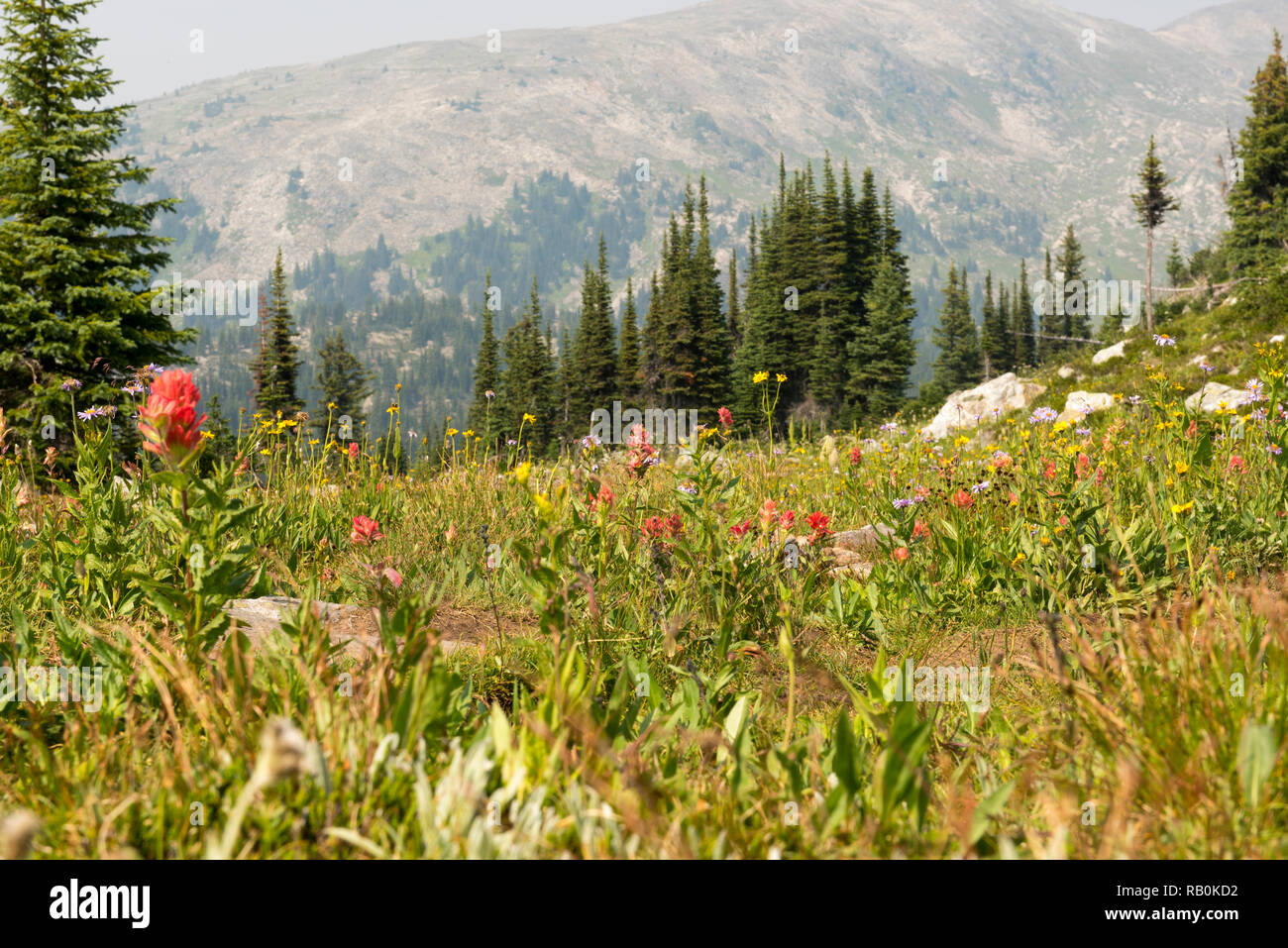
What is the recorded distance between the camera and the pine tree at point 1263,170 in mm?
45875

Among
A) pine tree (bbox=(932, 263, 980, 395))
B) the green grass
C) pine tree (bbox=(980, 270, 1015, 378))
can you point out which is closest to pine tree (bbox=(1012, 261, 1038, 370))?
pine tree (bbox=(980, 270, 1015, 378))

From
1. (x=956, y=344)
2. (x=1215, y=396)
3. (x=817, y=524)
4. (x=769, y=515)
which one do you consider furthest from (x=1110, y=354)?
(x=956, y=344)

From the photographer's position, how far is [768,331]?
68.3 meters

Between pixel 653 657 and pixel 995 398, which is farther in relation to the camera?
pixel 995 398

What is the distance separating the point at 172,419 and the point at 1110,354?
2269cm

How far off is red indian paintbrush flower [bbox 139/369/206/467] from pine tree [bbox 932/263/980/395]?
95521 mm

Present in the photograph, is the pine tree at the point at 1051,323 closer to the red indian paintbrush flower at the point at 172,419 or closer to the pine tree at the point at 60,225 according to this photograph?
the pine tree at the point at 60,225

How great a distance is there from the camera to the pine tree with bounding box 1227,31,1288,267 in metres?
45.9

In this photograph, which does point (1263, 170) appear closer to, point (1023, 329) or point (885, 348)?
point (885, 348)

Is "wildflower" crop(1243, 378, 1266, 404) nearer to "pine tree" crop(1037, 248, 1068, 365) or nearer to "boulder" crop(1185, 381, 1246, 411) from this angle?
"boulder" crop(1185, 381, 1246, 411)

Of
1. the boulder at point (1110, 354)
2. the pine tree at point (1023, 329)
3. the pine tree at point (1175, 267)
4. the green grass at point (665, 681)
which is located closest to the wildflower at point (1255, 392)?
the green grass at point (665, 681)

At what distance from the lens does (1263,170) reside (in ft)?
157

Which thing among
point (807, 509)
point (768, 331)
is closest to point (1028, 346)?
point (768, 331)

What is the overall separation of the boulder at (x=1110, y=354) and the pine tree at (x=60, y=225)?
88.2 ft
